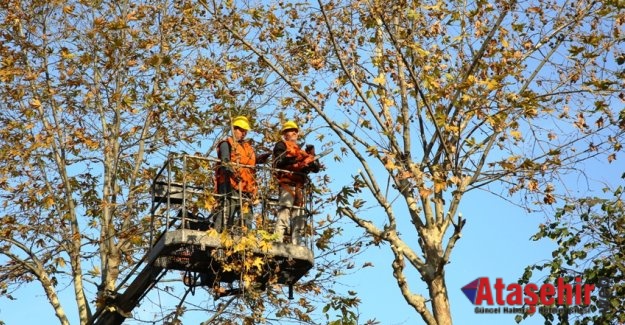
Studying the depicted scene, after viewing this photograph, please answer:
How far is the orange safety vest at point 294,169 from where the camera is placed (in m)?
15.2

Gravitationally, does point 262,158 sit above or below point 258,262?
above

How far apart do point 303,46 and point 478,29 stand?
122 inches

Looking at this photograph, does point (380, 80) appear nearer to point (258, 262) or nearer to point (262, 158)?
point (262, 158)

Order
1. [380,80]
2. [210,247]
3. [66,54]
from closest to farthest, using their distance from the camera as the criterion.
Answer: [210,247]
[380,80]
[66,54]

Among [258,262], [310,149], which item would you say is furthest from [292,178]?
[258,262]

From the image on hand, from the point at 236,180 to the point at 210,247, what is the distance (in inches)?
38.8

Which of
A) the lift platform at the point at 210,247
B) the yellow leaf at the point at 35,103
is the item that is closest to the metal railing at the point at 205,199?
the lift platform at the point at 210,247

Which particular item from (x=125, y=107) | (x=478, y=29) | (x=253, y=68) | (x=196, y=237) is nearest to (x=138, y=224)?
(x=125, y=107)

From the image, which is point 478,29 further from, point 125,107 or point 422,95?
point 125,107

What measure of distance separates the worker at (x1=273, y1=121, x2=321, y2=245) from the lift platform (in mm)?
159

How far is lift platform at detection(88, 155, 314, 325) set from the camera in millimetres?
14305

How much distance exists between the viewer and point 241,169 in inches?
580

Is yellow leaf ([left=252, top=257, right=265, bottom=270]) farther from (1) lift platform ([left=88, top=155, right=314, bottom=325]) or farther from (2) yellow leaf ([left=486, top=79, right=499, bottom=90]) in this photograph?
(2) yellow leaf ([left=486, top=79, right=499, bottom=90])

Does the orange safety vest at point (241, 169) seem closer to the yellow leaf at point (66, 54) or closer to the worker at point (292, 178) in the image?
the worker at point (292, 178)
